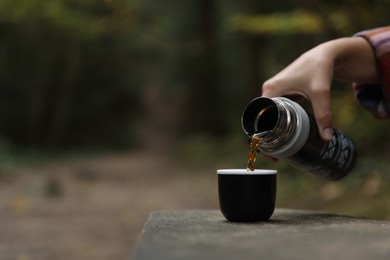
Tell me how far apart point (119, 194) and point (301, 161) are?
8141mm

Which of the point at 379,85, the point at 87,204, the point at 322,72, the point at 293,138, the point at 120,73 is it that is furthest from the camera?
the point at 120,73

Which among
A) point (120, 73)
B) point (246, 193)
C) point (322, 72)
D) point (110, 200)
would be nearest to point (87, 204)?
point (110, 200)

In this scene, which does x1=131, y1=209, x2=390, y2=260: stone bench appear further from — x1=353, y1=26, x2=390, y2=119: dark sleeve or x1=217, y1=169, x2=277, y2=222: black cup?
x1=353, y1=26, x2=390, y2=119: dark sleeve

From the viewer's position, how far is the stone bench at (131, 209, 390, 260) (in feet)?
4.47

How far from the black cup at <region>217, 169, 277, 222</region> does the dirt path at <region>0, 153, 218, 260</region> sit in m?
3.46

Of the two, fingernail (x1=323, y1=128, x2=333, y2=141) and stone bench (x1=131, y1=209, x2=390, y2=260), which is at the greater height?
fingernail (x1=323, y1=128, x2=333, y2=141)

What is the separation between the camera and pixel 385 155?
7.34 m

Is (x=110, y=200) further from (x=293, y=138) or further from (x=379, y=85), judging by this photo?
(x=293, y=138)

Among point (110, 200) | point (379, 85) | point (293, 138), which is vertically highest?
point (379, 85)

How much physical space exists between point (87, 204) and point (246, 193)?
7.10 m

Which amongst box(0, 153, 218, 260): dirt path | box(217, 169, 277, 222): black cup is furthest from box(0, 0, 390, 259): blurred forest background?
box(217, 169, 277, 222): black cup

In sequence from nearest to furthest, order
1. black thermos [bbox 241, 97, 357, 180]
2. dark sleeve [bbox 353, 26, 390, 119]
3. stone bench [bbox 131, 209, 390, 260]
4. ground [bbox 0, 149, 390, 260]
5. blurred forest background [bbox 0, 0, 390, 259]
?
1. stone bench [bbox 131, 209, 390, 260]
2. black thermos [bbox 241, 97, 357, 180]
3. dark sleeve [bbox 353, 26, 390, 119]
4. ground [bbox 0, 149, 390, 260]
5. blurred forest background [bbox 0, 0, 390, 259]

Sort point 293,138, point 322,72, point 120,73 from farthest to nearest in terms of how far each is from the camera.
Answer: point 120,73 → point 322,72 → point 293,138

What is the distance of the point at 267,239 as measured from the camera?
1563mm
